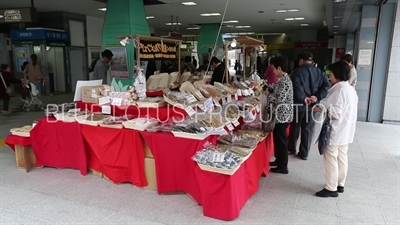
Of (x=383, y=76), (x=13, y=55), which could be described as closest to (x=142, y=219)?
(x=383, y=76)

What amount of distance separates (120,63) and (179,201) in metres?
5.38

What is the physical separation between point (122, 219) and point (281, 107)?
2249mm

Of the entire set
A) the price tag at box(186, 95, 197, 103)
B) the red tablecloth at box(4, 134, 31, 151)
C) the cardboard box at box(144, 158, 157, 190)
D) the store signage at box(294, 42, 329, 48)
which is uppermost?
the store signage at box(294, 42, 329, 48)

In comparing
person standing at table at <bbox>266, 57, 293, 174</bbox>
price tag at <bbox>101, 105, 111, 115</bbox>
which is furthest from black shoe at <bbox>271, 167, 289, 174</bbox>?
price tag at <bbox>101, 105, 111, 115</bbox>

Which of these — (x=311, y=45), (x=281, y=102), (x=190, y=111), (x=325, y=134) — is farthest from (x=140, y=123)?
(x=311, y=45)

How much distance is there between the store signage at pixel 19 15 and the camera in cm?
676

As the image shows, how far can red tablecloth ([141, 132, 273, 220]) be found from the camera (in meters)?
2.77

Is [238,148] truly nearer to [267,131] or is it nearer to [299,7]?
[267,131]

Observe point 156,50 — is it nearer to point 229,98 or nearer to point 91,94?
point 91,94

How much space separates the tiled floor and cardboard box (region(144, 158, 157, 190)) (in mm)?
116

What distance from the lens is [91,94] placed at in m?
4.11

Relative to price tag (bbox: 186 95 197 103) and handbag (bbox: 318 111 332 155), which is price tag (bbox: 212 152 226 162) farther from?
handbag (bbox: 318 111 332 155)

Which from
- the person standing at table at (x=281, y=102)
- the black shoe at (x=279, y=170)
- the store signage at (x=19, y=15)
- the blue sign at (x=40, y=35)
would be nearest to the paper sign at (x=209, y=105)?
the person standing at table at (x=281, y=102)

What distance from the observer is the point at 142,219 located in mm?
2881
